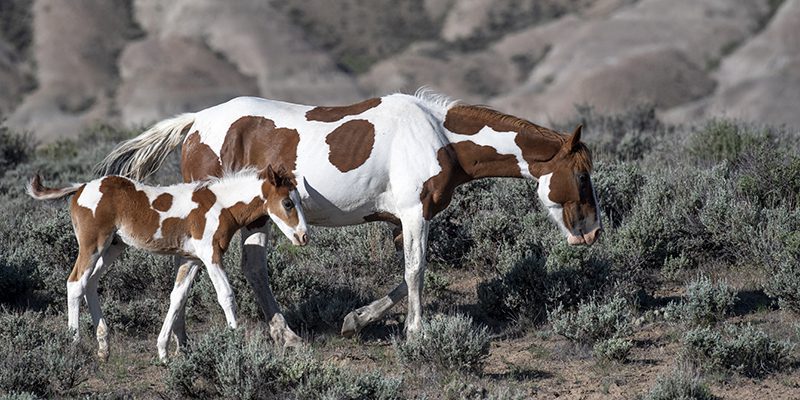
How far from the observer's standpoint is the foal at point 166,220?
7.96 meters

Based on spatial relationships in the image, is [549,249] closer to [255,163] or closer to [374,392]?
[255,163]

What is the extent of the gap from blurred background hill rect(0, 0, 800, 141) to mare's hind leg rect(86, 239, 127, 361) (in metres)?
68.7

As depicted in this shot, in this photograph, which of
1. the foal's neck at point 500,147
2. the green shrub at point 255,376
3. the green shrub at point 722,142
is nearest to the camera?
the green shrub at point 255,376

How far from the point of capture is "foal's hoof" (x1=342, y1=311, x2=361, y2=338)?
8.55m

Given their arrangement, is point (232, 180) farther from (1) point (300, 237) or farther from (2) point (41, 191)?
(2) point (41, 191)

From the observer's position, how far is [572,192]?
28.3 feet

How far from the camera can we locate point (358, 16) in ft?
361

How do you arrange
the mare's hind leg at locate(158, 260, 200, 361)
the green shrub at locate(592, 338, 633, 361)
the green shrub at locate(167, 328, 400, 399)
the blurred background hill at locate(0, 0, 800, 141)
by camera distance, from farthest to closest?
the blurred background hill at locate(0, 0, 800, 141) → the mare's hind leg at locate(158, 260, 200, 361) → the green shrub at locate(592, 338, 633, 361) → the green shrub at locate(167, 328, 400, 399)

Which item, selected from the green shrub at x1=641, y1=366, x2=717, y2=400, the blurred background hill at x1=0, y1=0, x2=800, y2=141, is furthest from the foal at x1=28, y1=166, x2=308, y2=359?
the blurred background hill at x1=0, y1=0, x2=800, y2=141

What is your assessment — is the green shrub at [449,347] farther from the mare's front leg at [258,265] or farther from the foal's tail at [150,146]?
the foal's tail at [150,146]

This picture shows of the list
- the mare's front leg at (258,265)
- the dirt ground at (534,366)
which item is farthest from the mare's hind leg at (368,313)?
the mare's front leg at (258,265)

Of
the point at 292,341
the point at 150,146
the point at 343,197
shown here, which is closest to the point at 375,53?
the point at 150,146

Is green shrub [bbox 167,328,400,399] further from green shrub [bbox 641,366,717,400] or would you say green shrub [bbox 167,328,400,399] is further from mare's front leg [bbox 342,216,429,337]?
green shrub [bbox 641,366,717,400]

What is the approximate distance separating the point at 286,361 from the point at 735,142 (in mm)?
8732
